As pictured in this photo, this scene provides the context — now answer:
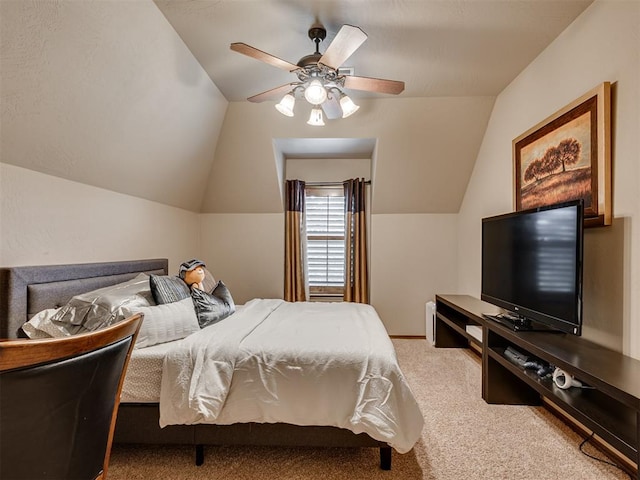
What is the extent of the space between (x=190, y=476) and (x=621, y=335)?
2.48m

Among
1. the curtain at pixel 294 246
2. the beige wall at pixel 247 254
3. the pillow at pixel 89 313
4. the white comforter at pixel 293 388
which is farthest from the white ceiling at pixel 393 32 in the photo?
the white comforter at pixel 293 388

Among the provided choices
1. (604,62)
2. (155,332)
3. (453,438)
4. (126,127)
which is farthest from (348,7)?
(453,438)

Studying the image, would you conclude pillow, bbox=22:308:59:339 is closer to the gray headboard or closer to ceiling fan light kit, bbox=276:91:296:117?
the gray headboard

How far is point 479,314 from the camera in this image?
2.76m

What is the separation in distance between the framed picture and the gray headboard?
3.27 metres

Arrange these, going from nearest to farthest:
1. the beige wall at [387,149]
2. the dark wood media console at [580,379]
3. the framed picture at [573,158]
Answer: the dark wood media console at [580,379], the framed picture at [573,158], the beige wall at [387,149]

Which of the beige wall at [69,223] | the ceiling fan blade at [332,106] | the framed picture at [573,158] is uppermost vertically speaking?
the ceiling fan blade at [332,106]

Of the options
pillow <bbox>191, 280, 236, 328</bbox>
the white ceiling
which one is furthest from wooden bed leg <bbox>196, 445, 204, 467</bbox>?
the white ceiling

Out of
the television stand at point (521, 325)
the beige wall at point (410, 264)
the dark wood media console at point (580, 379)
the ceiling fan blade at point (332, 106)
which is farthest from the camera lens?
the beige wall at point (410, 264)

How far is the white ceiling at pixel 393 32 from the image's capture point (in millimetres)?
2086

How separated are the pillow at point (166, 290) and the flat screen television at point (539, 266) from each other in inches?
91.8

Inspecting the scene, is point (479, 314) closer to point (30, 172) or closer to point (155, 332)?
point (155, 332)

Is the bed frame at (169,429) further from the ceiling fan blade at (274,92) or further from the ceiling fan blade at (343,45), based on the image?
the ceiling fan blade at (343,45)

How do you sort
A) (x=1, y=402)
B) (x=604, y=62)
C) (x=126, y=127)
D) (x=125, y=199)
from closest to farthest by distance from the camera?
(x=1, y=402) → (x=604, y=62) → (x=126, y=127) → (x=125, y=199)
